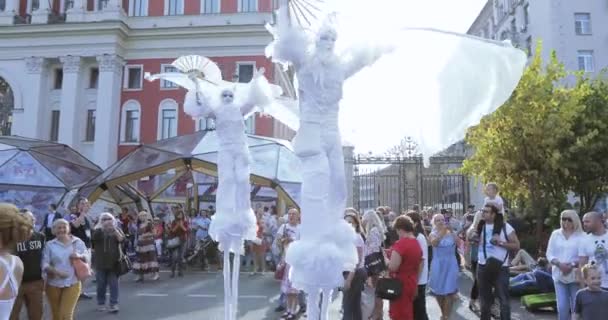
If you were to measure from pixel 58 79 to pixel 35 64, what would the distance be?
64.4 inches

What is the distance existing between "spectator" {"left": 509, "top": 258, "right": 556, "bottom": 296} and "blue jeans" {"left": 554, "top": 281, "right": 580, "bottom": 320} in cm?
285

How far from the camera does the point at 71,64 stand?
32188 mm

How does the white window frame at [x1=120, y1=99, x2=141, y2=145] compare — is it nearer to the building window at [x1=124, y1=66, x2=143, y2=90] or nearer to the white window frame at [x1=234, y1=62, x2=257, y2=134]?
the building window at [x1=124, y1=66, x2=143, y2=90]

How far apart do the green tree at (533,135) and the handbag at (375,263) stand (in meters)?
9.80

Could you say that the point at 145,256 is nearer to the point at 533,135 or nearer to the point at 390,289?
the point at 390,289

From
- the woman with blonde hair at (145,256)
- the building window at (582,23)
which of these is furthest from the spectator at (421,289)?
the building window at (582,23)

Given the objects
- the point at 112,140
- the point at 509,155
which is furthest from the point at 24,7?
the point at 509,155

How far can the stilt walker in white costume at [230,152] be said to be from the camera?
22.4 feet

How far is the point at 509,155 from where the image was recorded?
16.0 meters

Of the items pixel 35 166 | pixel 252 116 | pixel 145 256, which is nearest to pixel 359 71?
pixel 145 256

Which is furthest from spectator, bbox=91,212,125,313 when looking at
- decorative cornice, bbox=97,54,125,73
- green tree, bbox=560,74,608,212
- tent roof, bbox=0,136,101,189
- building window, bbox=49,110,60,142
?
building window, bbox=49,110,60,142

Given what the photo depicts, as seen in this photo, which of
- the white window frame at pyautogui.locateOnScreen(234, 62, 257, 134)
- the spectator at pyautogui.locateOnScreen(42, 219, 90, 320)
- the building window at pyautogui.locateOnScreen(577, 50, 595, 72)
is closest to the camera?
the spectator at pyautogui.locateOnScreen(42, 219, 90, 320)

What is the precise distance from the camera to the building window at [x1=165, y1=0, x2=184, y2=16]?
33.2 metres

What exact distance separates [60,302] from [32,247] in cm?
80
